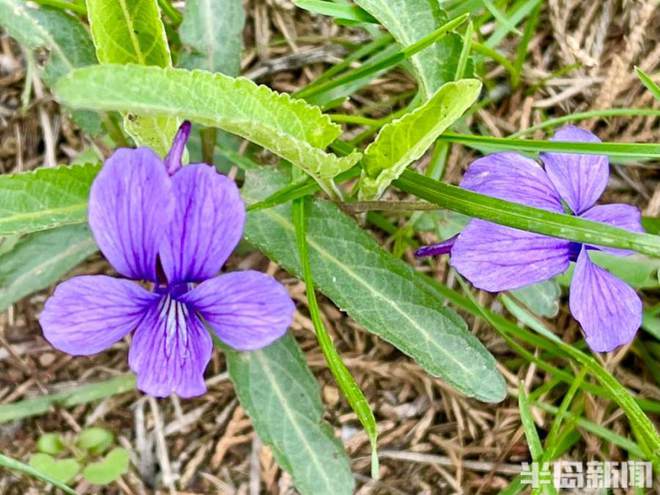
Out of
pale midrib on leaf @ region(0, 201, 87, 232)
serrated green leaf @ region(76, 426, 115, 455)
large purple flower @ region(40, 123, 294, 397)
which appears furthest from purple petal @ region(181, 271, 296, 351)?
serrated green leaf @ region(76, 426, 115, 455)

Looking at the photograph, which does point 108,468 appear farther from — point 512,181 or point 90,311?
point 512,181

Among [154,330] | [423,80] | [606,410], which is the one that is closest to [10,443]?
[154,330]

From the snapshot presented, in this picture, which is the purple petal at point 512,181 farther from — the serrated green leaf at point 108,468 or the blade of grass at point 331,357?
the serrated green leaf at point 108,468

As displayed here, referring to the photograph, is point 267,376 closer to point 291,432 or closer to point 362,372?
point 291,432

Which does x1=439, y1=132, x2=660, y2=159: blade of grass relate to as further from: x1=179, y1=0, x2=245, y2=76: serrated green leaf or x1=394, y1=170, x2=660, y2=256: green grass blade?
x1=179, y1=0, x2=245, y2=76: serrated green leaf

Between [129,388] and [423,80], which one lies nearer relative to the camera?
[423,80]
